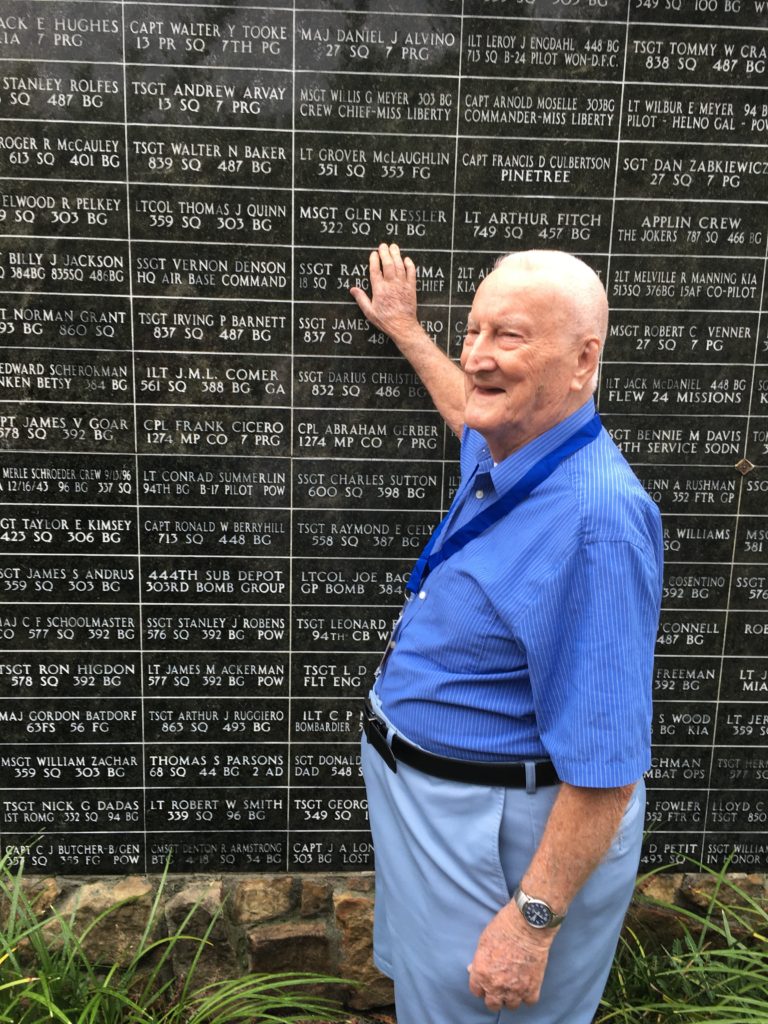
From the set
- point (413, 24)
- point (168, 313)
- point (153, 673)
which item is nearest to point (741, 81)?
point (413, 24)

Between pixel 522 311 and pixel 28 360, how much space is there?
81.7 inches

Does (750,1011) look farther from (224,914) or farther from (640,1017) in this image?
(224,914)

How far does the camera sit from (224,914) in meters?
3.71

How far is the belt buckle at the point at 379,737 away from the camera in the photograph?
245 cm

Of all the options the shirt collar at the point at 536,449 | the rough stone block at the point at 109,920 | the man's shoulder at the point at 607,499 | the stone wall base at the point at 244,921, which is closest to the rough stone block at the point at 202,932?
the stone wall base at the point at 244,921

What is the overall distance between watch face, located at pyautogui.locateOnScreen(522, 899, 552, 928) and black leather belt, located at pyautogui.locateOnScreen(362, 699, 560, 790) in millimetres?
266

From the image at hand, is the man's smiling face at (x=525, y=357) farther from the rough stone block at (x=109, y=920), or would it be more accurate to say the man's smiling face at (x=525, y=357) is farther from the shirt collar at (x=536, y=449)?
the rough stone block at (x=109, y=920)

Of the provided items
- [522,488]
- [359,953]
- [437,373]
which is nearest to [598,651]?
[522,488]

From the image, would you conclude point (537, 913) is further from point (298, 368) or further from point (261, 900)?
point (298, 368)

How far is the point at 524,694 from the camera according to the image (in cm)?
216

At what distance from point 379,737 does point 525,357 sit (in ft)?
3.66

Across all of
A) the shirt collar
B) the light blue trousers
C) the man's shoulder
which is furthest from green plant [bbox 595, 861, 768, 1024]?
the shirt collar

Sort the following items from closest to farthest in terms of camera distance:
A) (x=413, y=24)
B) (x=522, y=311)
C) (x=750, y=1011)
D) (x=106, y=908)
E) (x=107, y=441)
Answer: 1. (x=522, y=311)
2. (x=750, y=1011)
3. (x=413, y=24)
4. (x=107, y=441)
5. (x=106, y=908)

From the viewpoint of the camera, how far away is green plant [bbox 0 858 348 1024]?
307 cm
